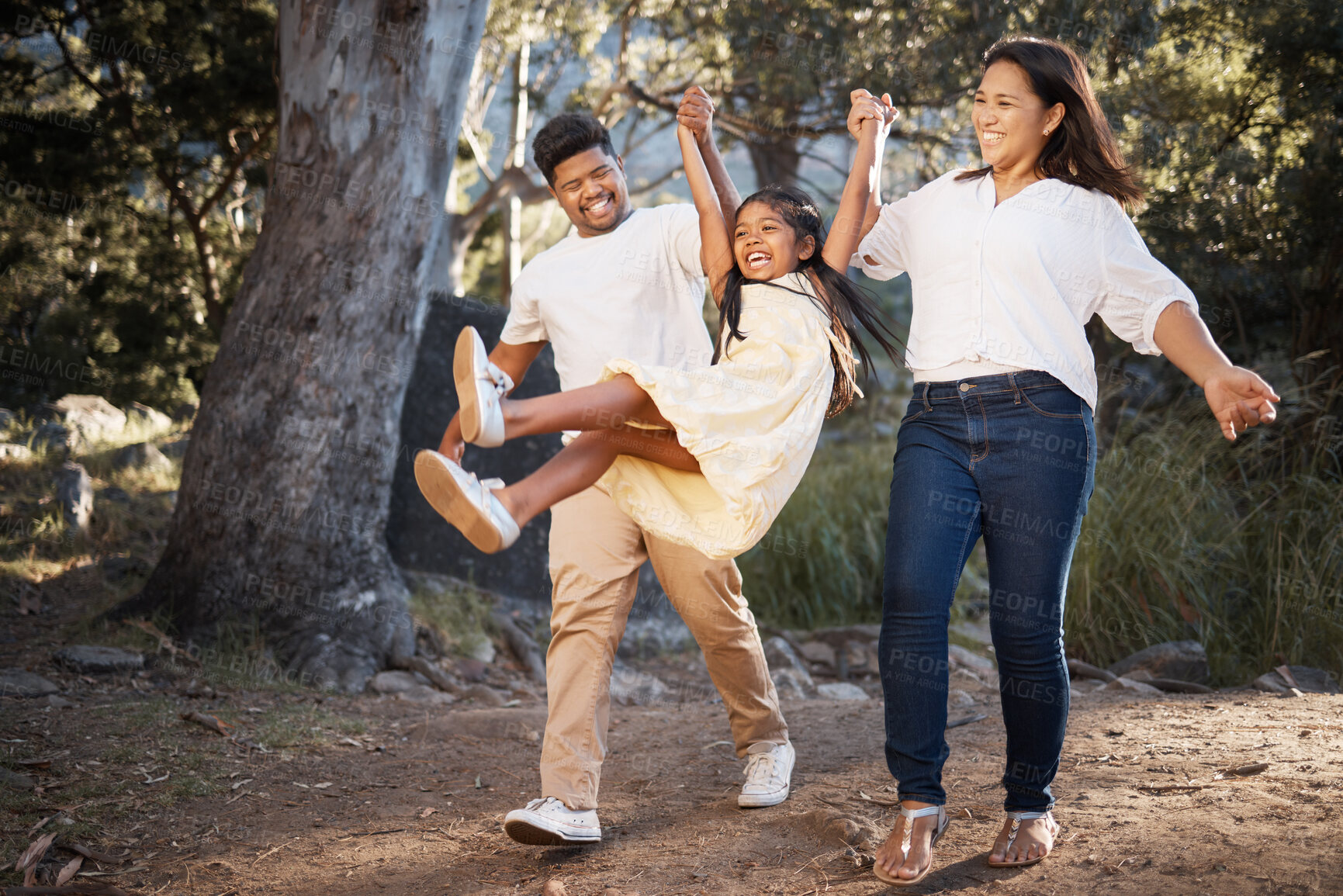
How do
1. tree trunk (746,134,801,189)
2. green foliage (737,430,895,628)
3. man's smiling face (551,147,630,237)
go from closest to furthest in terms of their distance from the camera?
man's smiling face (551,147,630,237)
green foliage (737,430,895,628)
tree trunk (746,134,801,189)

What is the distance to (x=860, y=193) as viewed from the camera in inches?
108

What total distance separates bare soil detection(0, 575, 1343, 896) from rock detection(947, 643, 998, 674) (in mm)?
1356

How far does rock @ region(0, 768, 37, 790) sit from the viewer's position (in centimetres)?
311

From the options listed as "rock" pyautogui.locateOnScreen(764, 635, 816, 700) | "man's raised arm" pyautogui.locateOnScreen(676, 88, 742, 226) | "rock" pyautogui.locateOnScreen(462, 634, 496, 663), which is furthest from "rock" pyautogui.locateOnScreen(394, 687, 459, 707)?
"man's raised arm" pyautogui.locateOnScreen(676, 88, 742, 226)

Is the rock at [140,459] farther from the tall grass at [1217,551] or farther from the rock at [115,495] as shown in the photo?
the tall grass at [1217,551]

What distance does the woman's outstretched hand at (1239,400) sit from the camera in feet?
7.20

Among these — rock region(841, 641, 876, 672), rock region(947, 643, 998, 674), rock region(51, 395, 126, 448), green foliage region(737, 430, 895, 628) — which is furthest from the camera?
rock region(51, 395, 126, 448)

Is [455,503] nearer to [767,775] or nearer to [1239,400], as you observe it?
[767,775]

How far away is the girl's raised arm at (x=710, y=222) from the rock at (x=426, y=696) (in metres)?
2.70

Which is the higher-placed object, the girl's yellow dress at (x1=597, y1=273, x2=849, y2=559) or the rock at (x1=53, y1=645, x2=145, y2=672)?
the girl's yellow dress at (x1=597, y1=273, x2=849, y2=559)

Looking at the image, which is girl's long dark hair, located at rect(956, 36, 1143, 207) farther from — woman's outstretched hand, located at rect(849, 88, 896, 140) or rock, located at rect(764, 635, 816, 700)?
rock, located at rect(764, 635, 816, 700)

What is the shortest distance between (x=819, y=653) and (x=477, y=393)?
3.99 meters

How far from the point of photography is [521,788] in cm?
345

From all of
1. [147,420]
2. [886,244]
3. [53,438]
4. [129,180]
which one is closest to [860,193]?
[886,244]
